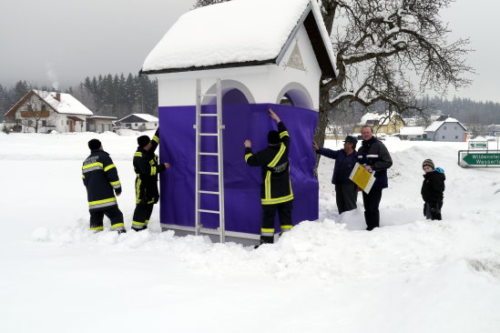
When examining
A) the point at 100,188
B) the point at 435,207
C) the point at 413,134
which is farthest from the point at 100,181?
the point at 413,134

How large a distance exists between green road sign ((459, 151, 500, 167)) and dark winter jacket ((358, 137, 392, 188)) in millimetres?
12213

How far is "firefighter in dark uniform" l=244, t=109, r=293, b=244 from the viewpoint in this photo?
20.1 feet

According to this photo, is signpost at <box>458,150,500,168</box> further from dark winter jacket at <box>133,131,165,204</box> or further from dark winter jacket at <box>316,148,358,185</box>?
dark winter jacket at <box>133,131,165,204</box>

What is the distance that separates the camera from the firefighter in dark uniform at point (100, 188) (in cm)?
707

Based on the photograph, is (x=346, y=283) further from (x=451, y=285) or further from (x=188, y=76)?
(x=188, y=76)

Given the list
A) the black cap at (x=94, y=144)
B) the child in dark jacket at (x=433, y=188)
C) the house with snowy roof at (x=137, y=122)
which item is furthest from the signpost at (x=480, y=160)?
the house with snowy roof at (x=137, y=122)

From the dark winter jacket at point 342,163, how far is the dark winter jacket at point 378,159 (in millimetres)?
337

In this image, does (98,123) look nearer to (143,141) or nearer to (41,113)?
(41,113)

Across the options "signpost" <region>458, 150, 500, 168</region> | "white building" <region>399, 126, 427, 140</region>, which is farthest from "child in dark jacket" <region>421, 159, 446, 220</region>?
"white building" <region>399, 126, 427, 140</region>

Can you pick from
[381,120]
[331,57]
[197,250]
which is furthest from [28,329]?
[381,120]

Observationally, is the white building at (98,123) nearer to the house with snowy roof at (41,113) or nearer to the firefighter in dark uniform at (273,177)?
the house with snowy roof at (41,113)

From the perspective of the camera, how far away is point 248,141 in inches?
247

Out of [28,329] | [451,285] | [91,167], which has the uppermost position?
[91,167]

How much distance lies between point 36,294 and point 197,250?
2.24 m
